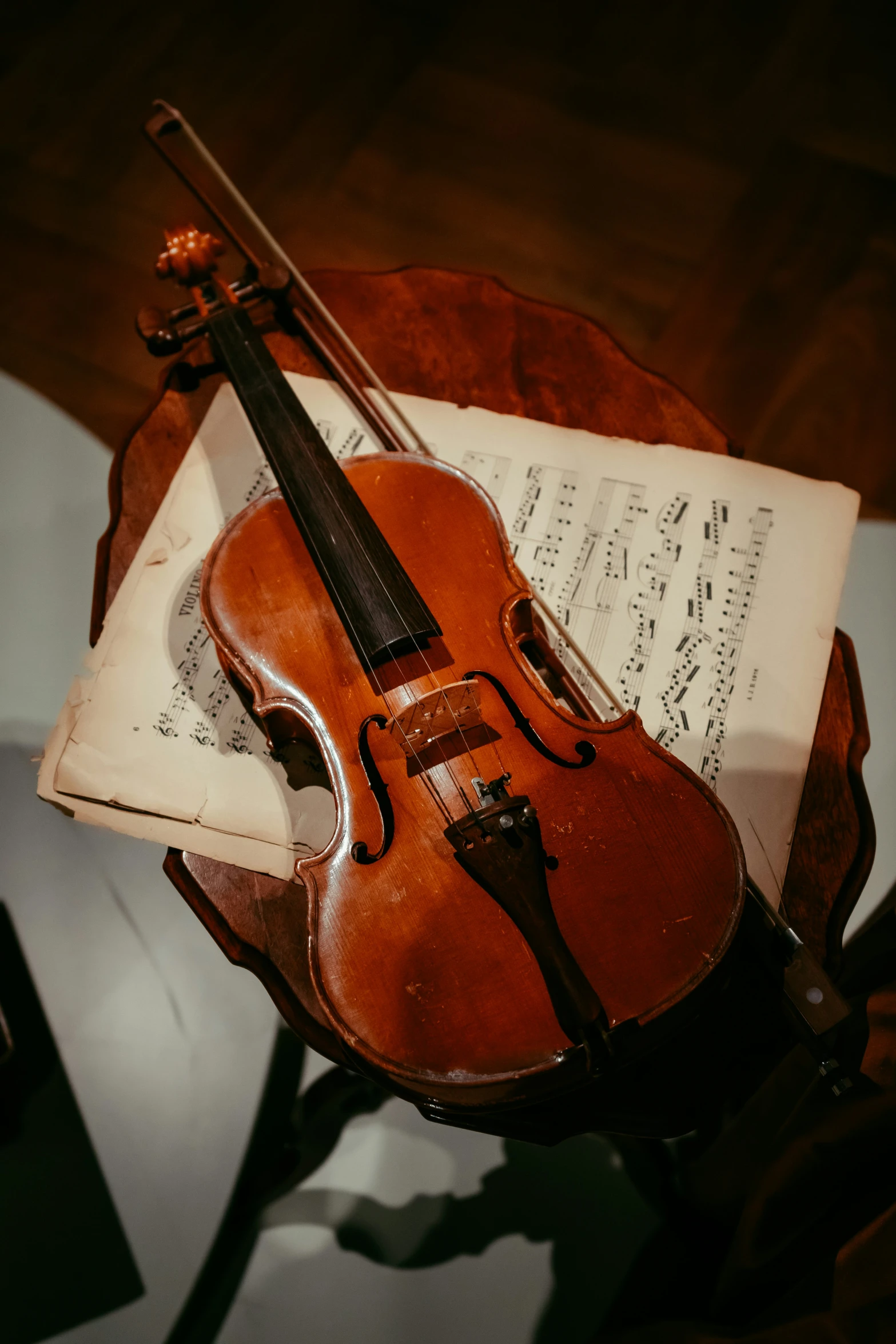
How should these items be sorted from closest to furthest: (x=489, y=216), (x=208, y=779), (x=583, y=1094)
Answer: (x=583, y=1094), (x=208, y=779), (x=489, y=216)

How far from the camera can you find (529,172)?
7.61 feet

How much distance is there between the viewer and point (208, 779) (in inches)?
45.7

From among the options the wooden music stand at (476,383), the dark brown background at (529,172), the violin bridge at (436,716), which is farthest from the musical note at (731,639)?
the dark brown background at (529,172)

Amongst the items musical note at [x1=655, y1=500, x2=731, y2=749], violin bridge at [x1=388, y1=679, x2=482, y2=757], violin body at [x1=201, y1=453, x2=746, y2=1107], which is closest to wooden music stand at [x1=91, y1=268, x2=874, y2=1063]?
musical note at [x1=655, y1=500, x2=731, y2=749]

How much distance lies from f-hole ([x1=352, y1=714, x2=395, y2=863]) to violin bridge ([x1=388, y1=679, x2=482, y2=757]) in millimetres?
36

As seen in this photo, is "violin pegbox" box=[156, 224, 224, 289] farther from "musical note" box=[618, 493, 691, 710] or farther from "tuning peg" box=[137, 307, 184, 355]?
"musical note" box=[618, 493, 691, 710]

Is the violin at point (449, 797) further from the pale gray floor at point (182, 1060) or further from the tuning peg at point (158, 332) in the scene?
the pale gray floor at point (182, 1060)

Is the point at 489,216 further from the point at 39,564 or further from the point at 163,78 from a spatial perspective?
the point at 39,564

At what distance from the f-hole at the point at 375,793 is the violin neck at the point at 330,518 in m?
0.08

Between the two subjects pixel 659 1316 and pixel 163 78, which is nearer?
pixel 659 1316

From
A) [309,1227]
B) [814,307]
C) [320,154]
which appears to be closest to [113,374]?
[320,154]

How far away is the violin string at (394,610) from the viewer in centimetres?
97

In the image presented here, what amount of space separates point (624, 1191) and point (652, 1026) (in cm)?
79

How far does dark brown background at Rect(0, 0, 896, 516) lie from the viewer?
6.91ft
